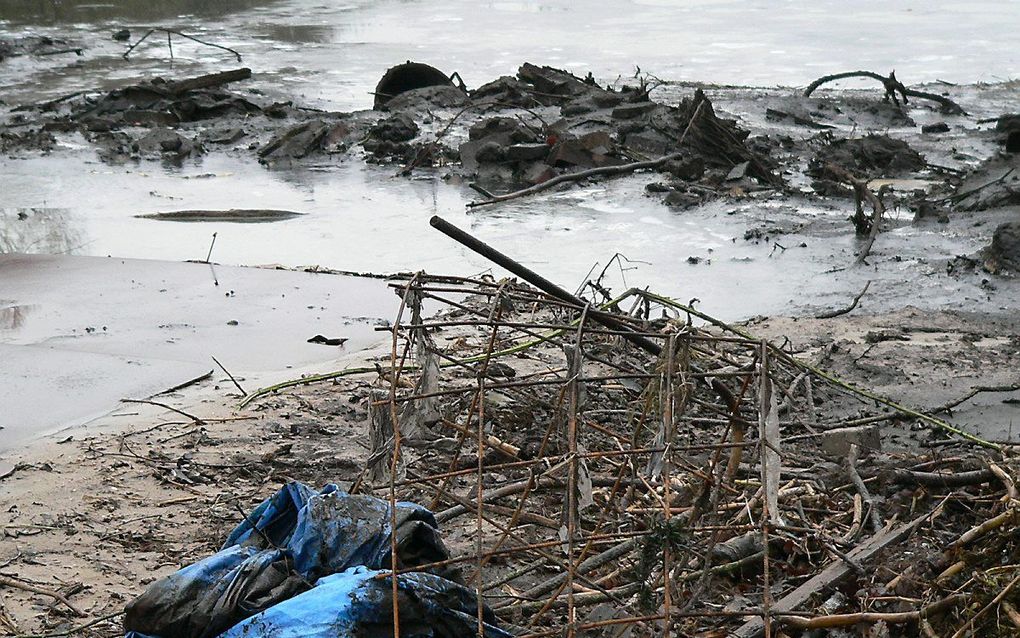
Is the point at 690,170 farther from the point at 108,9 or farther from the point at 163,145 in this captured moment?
the point at 108,9

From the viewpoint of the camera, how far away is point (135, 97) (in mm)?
14031

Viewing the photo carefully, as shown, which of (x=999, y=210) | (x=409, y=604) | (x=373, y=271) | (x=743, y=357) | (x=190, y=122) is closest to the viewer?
(x=409, y=604)

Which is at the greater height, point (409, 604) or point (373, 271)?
point (409, 604)

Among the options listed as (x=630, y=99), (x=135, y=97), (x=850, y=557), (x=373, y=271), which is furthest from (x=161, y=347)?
(x=135, y=97)

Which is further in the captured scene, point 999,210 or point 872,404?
point 999,210

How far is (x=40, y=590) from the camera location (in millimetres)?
3615

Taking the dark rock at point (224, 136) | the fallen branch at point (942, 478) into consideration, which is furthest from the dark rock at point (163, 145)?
the fallen branch at point (942, 478)

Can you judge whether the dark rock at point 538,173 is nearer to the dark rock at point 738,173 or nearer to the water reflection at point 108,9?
the dark rock at point 738,173

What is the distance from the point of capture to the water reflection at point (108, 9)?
73.3ft

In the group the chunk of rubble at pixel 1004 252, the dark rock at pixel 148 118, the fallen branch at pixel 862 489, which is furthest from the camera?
the dark rock at pixel 148 118

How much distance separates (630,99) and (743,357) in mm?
7583

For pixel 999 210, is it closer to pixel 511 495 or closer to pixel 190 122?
pixel 511 495

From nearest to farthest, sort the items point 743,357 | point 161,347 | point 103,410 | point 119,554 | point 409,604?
point 409,604, point 119,554, point 103,410, point 743,357, point 161,347

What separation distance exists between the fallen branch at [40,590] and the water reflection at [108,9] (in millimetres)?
20252
